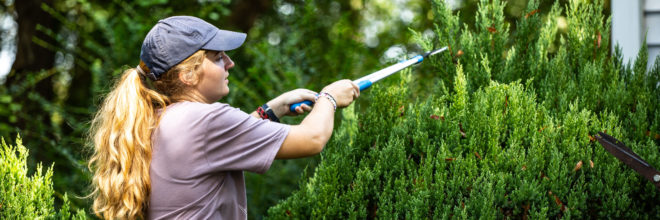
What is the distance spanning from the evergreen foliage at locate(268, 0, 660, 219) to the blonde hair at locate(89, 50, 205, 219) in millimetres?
845

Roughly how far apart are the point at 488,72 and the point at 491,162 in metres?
0.66

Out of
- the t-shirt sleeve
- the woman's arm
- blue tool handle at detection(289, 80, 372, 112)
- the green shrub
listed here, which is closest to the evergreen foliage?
blue tool handle at detection(289, 80, 372, 112)

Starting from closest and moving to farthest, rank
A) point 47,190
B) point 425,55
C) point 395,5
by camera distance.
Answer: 1. point 47,190
2. point 425,55
3. point 395,5

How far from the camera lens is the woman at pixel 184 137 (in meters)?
1.88

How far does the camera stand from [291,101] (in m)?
2.35

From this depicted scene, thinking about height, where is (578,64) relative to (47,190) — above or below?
above

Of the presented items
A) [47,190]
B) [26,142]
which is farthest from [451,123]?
[26,142]

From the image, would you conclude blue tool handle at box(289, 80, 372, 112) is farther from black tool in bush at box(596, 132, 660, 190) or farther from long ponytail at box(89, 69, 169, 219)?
black tool in bush at box(596, 132, 660, 190)

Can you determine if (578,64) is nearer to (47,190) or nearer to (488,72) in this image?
(488,72)

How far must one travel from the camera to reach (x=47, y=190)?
2.46 meters

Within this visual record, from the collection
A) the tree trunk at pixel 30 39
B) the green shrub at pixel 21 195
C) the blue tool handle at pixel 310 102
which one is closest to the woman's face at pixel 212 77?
the blue tool handle at pixel 310 102

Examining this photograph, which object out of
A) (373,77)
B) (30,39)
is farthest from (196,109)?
(30,39)

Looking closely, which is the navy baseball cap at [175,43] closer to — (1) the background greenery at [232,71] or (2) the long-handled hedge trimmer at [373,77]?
(2) the long-handled hedge trimmer at [373,77]

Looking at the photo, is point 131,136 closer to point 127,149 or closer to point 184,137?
point 127,149
